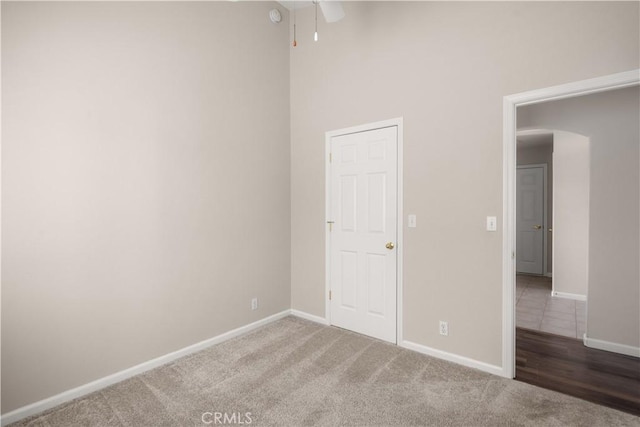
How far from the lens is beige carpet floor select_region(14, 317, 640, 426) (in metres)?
2.00

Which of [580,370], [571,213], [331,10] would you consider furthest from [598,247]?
[331,10]

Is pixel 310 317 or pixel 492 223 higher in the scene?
pixel 492 223

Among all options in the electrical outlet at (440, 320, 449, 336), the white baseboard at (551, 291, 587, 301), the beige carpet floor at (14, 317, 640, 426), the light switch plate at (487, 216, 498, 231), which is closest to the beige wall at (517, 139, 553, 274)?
the white baseboard at (551, 291, 587, 301)

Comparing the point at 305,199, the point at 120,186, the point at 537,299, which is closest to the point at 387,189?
the point at 305,199

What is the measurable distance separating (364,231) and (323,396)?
1571mm

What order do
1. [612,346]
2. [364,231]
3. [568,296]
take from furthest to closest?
[568,296]
[364,231]
[612,346]

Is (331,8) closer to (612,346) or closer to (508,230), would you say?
(508,230)

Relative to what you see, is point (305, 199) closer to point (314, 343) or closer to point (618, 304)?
point (314, 343)

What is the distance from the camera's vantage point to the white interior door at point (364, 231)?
3084mm

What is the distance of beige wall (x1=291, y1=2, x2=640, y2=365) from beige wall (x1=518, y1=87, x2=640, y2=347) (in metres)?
1.37

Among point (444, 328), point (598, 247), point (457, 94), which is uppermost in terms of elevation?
point (457, 94)

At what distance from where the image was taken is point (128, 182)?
2486mm

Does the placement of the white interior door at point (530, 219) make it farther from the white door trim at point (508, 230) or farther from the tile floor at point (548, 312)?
the white door trim at point (508, 230)

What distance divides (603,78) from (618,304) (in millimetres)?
2146
